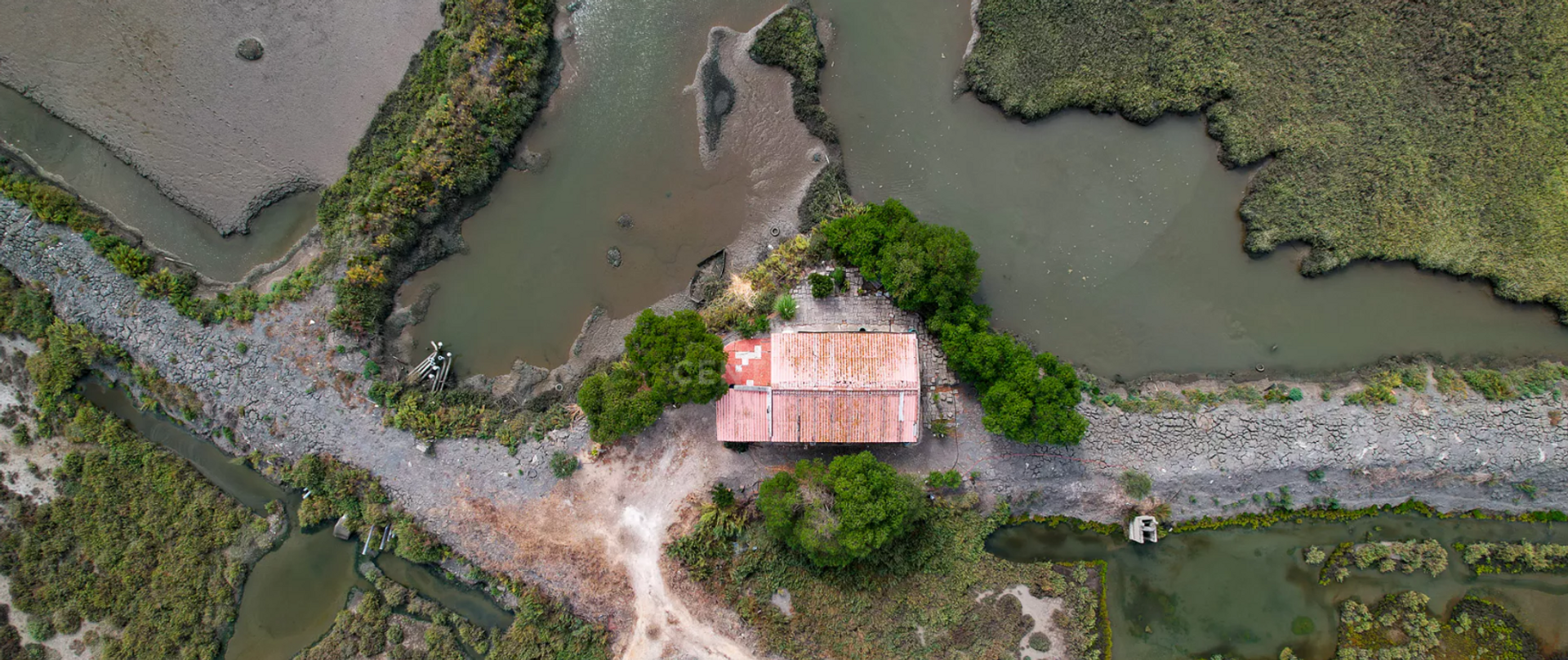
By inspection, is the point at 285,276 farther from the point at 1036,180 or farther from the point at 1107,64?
the point at 1107,64

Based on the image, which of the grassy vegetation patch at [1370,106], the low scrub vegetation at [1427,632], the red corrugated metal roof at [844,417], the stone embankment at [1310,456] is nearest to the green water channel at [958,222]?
the grassy vegetation patch at [1370,106]

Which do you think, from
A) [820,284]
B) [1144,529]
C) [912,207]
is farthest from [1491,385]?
[820,284]

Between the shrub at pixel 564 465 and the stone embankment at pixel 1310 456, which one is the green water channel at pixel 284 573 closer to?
the shrub at pixel 564 465

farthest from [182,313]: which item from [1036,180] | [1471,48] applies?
[1471,48]

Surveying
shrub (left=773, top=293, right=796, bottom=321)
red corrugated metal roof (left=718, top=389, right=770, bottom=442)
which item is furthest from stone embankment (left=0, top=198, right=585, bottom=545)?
shrub (left=773, top=293, right=796, bottom=321)

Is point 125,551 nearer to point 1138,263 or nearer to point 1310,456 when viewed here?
point 1138,263

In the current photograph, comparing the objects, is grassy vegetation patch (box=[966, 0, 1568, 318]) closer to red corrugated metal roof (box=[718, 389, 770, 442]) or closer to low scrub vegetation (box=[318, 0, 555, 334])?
red corrugated metal roof (box=[718, 389, 770, 442])
